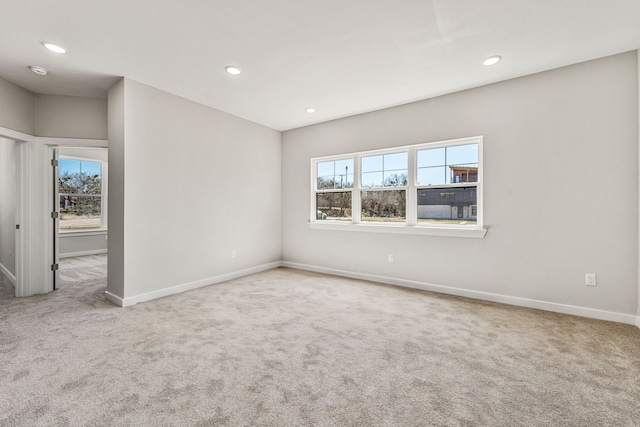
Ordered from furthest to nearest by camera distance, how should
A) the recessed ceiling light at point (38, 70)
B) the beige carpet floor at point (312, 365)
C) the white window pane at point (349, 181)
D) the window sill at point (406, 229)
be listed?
the white window pane at point (349, 181) → the window sill at point (406, 229) → the recessed ceiling light at point (38, 70) → the beige carpet floor at point (312, 365)

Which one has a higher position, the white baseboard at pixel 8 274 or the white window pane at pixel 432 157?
the white window pane at pixel 432 157

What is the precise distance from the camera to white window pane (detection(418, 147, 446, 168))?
3969 millimetres

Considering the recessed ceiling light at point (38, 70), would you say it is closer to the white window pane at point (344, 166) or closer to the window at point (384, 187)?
the white window pane at point (344, 166)

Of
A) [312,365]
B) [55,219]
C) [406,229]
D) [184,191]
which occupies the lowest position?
[312,365]

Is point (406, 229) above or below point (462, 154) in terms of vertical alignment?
below

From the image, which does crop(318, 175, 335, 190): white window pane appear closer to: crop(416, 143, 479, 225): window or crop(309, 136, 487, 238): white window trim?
crop(309, 136, 487, 238): white window trim

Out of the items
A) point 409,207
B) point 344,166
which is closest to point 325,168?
point 344,166

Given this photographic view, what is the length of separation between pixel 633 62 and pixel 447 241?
99.3 inches

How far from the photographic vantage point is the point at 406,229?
413 centimetres

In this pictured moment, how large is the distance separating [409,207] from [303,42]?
2631 mm

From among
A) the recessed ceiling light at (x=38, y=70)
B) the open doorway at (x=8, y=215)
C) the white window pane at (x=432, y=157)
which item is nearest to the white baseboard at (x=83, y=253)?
the open doorway at (x=8, y=215)

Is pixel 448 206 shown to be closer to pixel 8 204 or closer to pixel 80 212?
pixel 8 204

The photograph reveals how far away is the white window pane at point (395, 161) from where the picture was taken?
14.1ft

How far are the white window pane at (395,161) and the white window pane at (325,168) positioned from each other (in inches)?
40.2
